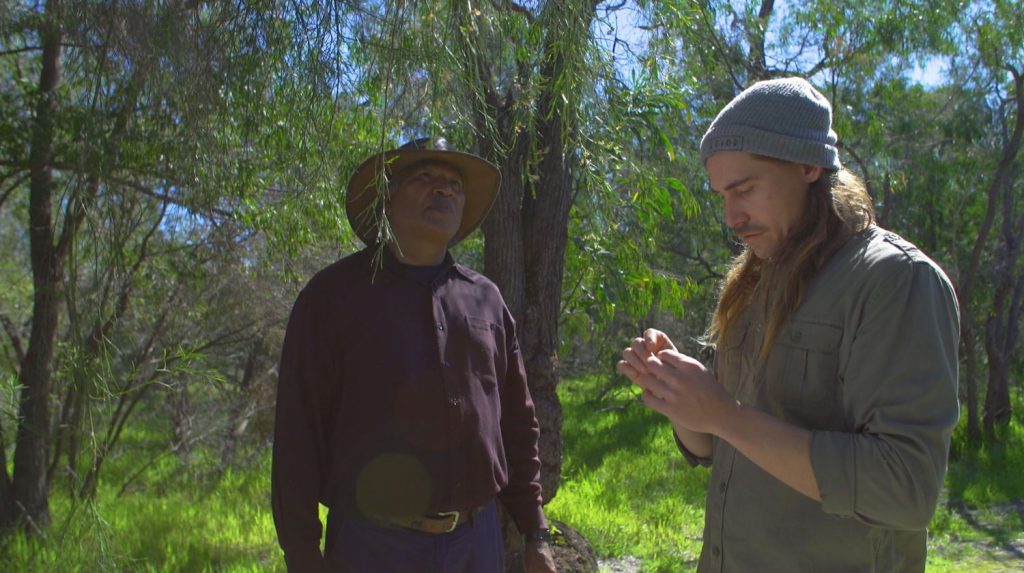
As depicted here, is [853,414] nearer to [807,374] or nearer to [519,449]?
[807,374]

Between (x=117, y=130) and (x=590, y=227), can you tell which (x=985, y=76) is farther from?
Answer: (x=117, y=130)

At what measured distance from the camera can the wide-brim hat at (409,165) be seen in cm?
271

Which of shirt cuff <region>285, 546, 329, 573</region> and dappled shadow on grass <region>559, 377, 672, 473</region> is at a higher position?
shirt cuff <region>285, 546, 329, 573</region>

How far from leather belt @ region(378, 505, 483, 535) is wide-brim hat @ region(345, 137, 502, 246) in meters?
0.81

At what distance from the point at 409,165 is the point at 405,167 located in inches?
0.6

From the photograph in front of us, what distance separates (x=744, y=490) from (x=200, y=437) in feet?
24.9

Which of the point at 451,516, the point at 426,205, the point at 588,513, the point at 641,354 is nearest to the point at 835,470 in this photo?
the point at 641,354

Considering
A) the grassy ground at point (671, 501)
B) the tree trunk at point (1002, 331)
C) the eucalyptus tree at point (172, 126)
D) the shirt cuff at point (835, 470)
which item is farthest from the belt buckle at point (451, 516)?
the tree trunk at point (1002, 331)

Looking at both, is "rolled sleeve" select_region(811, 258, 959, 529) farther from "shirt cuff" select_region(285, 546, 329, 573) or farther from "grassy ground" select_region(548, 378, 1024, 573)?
"grassy ground" select_region(548, 378, 1024, 573)

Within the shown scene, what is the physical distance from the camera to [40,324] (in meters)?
5.11

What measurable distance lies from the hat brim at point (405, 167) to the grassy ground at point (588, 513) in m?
1.42

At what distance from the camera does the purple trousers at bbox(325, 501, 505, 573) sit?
248cm

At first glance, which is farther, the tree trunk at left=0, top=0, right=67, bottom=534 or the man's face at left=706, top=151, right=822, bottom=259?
the tree trunk at left=0, top=0, right=67, bottom=534

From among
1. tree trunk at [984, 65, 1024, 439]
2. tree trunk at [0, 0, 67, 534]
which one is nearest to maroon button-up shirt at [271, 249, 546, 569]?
tree trunk at [0, 0, 67, 534]
